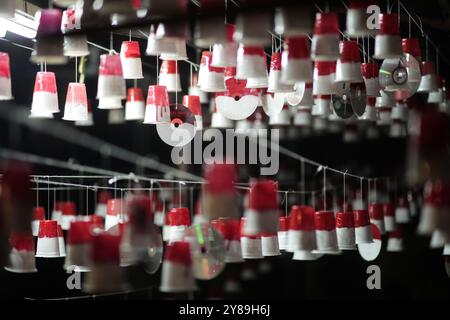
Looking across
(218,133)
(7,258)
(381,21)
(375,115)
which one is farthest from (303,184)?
(7,258)

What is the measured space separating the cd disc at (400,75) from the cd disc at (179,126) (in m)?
1.27

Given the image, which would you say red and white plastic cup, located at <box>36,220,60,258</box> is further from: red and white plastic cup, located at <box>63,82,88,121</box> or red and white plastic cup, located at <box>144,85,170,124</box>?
red and white plastic cup, located at <box>144,85,170,124</box>

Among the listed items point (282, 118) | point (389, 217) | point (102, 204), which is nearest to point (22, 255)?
point (282, 118)

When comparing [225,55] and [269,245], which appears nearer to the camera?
[225,55]

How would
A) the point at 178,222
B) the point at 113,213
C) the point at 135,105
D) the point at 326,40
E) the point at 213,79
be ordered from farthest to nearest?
1. the point at 135,105
2. the point at 113,213
3. the point at 178,222
4. the point at 213,79
5. the point at 326,40

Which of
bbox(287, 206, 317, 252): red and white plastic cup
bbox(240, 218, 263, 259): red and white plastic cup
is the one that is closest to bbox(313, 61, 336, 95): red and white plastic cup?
bbox(287, 206, 317, 252): red and white plastic cup

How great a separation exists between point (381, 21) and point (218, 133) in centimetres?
284

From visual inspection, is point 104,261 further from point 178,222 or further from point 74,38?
point 178,222

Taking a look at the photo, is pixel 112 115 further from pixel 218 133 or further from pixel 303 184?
pixel 303 184

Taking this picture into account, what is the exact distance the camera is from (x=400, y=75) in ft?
18.6

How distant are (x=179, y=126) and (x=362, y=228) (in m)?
1.50

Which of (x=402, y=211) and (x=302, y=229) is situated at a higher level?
(x=402, y=211)

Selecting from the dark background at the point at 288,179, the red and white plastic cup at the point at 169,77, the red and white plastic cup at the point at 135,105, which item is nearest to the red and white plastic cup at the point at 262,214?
the red and white plastic cup at the point at 169,77
